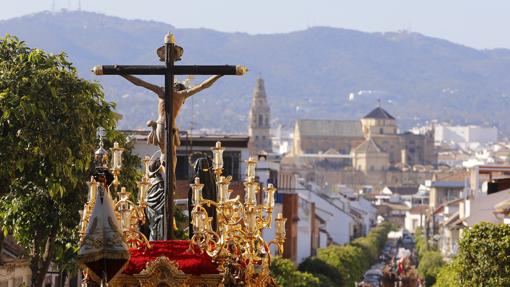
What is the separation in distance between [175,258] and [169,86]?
215 cm

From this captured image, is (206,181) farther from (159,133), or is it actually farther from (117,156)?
(117,156)

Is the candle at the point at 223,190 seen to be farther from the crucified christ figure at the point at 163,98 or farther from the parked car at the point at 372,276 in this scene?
the parked car at the point at 372,276

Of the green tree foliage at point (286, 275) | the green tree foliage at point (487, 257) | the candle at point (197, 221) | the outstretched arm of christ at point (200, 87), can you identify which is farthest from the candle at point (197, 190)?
the green tree foliage at point (286, 275)

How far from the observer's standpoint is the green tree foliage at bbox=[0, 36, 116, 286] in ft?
104

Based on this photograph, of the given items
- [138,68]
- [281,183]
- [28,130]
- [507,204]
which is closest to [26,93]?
[28,130]

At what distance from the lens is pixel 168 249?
715 inches

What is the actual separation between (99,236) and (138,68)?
3.33m

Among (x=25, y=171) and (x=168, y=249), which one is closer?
(x=168, y=249)

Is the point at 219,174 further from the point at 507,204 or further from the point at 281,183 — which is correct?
the point at 281,183

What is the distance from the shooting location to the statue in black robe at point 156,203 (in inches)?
766

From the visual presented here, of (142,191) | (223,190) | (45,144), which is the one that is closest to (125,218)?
(223,190)

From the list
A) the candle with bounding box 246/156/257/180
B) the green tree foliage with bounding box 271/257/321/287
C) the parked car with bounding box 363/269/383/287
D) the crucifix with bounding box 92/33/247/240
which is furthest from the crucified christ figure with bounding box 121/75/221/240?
the parked car with bounding box 363/269/383/287

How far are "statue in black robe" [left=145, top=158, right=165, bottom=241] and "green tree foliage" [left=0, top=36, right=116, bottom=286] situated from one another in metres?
11.5

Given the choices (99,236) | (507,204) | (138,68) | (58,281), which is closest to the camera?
(99,236)
